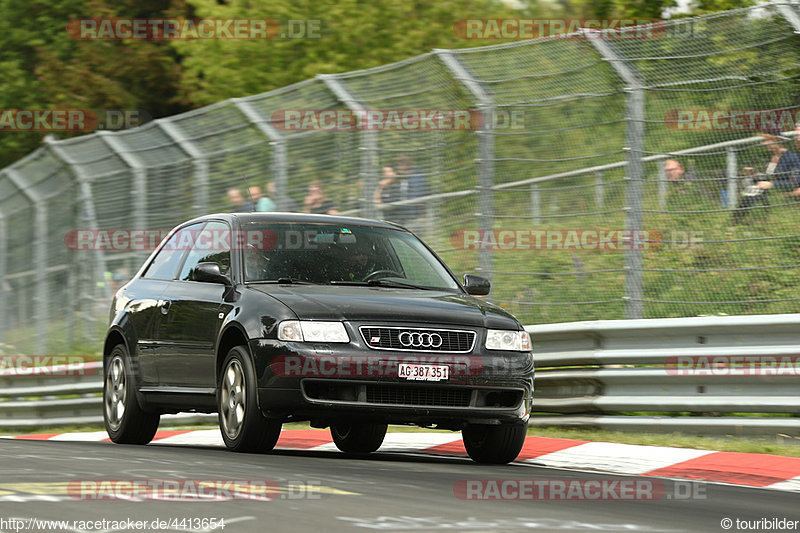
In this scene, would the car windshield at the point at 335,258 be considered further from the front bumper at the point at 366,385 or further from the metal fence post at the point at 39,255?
the metal fence post at the point at 39,255

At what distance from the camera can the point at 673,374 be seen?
35.0ft

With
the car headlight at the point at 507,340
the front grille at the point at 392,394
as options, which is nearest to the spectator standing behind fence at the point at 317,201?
the car headlight at the point at 507,340

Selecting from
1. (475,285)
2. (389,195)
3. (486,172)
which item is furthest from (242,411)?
(389,195)

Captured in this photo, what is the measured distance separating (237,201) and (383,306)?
23.4ft

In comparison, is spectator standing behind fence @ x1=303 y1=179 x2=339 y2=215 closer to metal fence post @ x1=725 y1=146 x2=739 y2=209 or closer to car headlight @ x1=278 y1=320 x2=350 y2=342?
metal fence post @ x1=725 y1=146 x2=739 y2=209

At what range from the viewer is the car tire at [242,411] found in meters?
9.14

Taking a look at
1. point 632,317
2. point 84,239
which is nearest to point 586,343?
point 632,317

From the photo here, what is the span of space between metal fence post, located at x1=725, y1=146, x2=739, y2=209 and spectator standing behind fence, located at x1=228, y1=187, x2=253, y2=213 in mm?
6380

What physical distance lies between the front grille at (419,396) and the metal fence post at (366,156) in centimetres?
509

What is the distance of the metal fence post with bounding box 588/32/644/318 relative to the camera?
11.3m

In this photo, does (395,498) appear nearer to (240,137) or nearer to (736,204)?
(736,204)

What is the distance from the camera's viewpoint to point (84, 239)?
18.5 metres

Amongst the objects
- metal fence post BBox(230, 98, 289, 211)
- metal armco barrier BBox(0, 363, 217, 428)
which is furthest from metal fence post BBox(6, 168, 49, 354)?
metal fence post BBox(230, 98, 289, 211)

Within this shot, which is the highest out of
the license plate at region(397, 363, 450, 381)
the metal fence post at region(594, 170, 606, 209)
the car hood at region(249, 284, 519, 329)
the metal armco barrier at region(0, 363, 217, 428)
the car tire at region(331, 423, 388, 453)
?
the metal fence post at region(594, 170, 606, 209)
